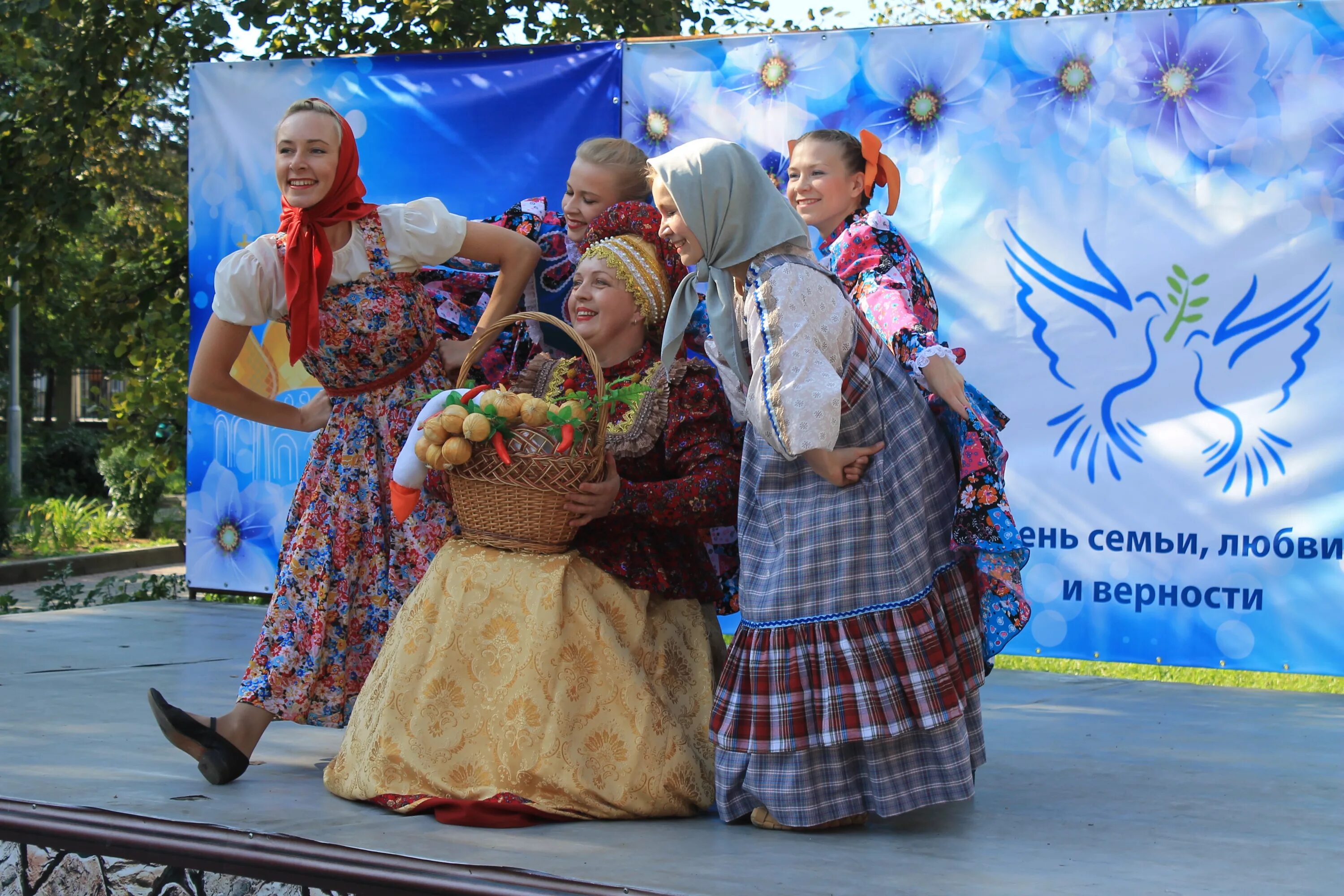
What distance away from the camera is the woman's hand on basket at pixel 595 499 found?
2758 mm

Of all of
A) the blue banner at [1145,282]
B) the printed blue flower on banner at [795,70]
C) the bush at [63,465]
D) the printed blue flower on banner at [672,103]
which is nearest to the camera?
the blue banner at [1145,282]

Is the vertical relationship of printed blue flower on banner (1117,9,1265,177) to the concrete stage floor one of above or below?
above

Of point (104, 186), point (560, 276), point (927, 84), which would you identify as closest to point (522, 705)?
point (560, 276)

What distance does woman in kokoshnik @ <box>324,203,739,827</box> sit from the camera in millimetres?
2742

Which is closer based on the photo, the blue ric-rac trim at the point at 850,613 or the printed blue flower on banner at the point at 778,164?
the blue ric-rac trim at the point at 850,613

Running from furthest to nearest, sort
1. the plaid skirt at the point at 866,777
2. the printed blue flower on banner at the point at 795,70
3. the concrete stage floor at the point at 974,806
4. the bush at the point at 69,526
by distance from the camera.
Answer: the bush at the point at 69,526
the printed blue flower on banner at the point at 795,70
the plaid skirt at the point at 866,777
the concrete stage floor at the point at 974,806

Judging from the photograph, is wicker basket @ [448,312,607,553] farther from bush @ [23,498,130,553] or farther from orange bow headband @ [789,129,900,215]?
bush @ [23,498,130,553]

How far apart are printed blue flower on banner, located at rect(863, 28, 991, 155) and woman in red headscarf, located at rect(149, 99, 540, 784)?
7.11 feet

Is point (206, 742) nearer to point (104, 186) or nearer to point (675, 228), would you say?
point (675, 228)

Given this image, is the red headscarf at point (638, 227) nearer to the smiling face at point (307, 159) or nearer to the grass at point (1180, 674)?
the smiling face at point (307, 159)

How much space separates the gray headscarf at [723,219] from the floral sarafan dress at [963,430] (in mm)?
220

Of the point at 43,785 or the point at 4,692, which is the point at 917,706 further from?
the point at 4,692

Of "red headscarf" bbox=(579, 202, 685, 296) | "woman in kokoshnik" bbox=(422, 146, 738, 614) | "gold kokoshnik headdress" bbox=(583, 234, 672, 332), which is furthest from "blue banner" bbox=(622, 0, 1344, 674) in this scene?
"gold kokoshnik headdress" bbox=(583, 234, 672, 332)

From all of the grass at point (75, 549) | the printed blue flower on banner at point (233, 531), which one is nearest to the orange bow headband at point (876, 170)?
the printed blue flower on banner at point (233, 531)
